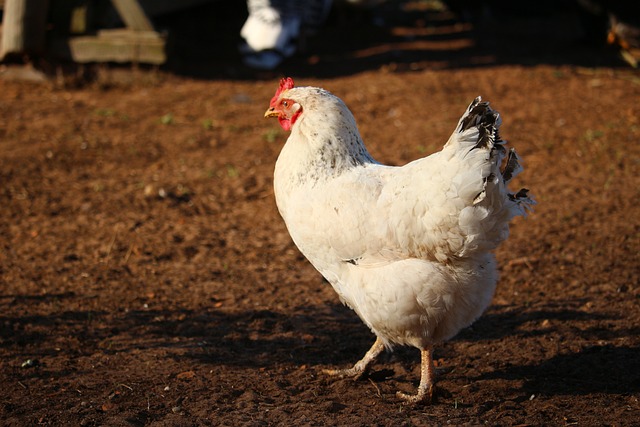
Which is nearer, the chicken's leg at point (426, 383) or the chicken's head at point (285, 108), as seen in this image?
the chicken's leg at point (426, 383)

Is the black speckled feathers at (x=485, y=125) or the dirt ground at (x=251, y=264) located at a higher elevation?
the black speckled feathers at (x=485, y=125)

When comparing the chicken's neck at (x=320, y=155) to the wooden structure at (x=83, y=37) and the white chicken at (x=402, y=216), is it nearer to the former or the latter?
the white chicken at (x=402, y=216)

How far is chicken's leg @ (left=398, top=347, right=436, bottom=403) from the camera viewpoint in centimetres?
337

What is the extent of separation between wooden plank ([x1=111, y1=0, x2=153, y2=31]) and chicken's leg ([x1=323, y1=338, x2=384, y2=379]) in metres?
6.04

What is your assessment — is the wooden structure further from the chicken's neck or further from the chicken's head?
the chicken's neck

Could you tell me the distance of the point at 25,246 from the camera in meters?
5.08

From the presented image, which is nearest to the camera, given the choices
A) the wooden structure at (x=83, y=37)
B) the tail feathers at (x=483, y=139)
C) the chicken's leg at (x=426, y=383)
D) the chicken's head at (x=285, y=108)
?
the tail feathers at (x=483, y=139)

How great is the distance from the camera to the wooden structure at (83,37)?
26.7 ft

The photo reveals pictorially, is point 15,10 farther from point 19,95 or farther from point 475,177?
point 475,177

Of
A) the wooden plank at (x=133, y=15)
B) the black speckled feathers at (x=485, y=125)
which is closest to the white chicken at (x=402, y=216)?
the black speckled feathers at (x=485, y=125)

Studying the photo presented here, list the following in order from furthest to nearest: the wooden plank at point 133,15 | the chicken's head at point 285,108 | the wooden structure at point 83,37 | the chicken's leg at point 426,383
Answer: the wooden plank at point 133,15 → the wooden structure at point 83,37 → the chicken's head at point 285,108 → the chicken's leg at point 426,383

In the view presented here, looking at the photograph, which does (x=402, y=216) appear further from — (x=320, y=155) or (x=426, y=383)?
(x=426, y=383)

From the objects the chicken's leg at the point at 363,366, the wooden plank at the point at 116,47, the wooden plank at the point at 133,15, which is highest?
the wooden plank at the point at 133,15

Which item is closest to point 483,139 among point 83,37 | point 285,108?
point 285,108
